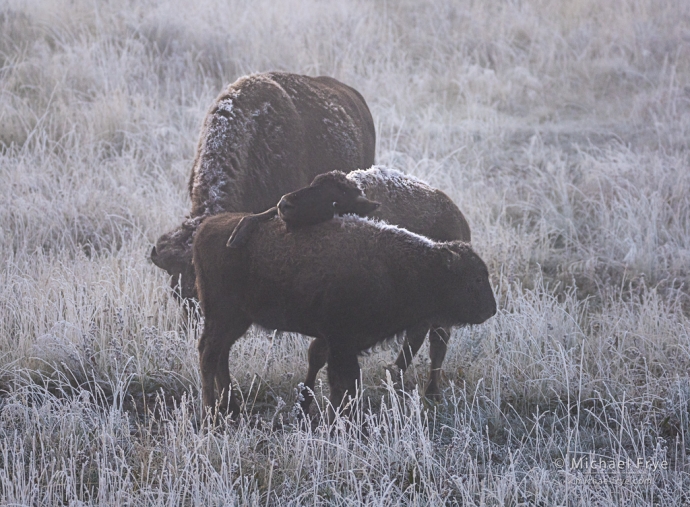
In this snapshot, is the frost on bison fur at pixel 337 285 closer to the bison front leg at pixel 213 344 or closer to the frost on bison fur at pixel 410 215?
the bison front leg at pixel 213 344

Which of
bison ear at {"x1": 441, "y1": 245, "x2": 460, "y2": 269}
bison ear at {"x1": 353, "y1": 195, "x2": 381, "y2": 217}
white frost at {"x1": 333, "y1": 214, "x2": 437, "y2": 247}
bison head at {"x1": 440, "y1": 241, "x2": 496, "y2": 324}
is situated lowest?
bison head at {"x1": 440, "y1": 241, "x2": 496, "y2": 324}

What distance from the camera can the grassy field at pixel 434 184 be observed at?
4.02 metres

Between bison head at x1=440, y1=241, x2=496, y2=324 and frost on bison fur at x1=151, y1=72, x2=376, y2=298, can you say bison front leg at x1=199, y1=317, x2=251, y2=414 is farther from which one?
bison head at x1=440, y1=241, x2=496, y2=324

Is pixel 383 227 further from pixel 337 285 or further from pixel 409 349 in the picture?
pixel 409 349

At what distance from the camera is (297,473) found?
393 cm

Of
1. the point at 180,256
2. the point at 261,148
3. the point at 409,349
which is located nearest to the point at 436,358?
the point at 409,349

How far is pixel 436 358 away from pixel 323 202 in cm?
152

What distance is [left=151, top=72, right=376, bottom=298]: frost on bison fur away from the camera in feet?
16.6

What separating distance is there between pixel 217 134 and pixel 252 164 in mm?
315

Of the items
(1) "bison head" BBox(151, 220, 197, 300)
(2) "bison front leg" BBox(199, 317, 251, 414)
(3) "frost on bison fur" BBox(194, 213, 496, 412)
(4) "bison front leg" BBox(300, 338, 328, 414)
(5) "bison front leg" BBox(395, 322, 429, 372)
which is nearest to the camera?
(3) "frost on bison fur" BBox(194, 213, 496, 412)

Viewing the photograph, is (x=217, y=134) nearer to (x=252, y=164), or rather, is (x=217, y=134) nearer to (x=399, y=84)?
(x=252, y=164)

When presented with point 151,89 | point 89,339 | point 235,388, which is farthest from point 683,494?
point 151,89

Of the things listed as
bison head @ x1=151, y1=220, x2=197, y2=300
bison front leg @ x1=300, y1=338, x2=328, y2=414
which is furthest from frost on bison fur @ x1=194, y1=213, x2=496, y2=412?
bison head @ x1=151, y1=220, x2=197, y2=300

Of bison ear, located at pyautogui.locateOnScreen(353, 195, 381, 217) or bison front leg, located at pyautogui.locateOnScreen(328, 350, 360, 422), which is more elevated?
bison ear, located at pyautogui.locateOnScreen(353, 195, 381, 217)
